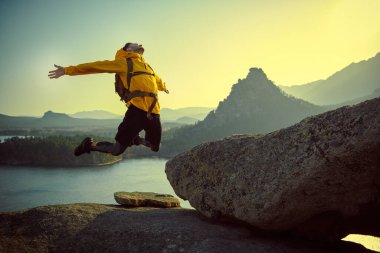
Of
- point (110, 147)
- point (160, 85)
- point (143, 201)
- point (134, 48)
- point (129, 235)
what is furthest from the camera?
point (143, 201)

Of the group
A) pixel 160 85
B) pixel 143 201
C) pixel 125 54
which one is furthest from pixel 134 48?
pixel 143 201

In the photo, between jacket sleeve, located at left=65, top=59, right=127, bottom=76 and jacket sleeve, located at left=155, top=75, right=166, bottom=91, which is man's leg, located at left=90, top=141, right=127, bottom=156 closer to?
jacket sleeve, located at left=65, top=59, right=127, bottom=76

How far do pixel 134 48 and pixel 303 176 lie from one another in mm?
4697

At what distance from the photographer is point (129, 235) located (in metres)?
7.28

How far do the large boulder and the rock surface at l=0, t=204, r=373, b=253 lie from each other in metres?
0.41

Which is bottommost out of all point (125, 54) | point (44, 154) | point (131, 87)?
Result: point (44, 154)

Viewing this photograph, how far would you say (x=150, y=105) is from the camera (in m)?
7.84

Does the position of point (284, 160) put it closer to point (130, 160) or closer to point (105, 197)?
point (105, 197)

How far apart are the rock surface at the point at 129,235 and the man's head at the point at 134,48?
4.01 m

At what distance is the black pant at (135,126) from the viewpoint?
25.4 ft

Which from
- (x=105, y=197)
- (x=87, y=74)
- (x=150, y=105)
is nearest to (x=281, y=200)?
(x=150, y=105)

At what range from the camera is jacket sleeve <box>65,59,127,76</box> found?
743 centimetres

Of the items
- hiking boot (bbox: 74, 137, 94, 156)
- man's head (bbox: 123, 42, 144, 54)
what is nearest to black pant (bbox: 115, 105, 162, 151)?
hiking boot (bbox: 74, 137, 94, 156)

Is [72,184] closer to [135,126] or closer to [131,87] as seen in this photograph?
[135,126]
